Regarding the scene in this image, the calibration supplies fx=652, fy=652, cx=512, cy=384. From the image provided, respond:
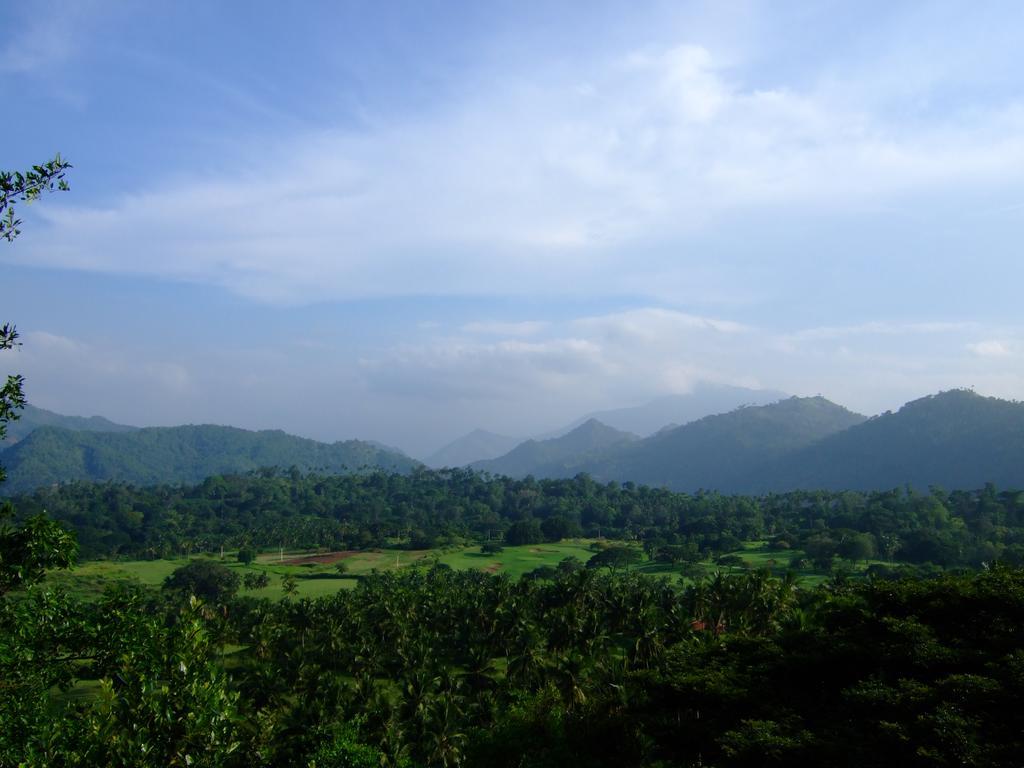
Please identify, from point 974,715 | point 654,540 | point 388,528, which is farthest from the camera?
point 388,528

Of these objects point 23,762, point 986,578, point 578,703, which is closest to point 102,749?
point 23,762

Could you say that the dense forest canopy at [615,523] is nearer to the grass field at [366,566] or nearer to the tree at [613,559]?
the grass field at [366,566]

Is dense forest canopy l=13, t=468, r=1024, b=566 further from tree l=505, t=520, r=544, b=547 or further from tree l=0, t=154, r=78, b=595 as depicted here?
tree l=0, t=154, r=78, b=595

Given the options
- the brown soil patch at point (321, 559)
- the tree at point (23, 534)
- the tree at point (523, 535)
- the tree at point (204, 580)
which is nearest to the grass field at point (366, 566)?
the brown soil patch at point (321, 559)

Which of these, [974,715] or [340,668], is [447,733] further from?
[974,715]

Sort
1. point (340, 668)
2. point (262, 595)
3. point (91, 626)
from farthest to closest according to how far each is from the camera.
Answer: point (262, 595) → point (340, 668) → point (91, 626)

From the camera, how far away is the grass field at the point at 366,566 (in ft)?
311

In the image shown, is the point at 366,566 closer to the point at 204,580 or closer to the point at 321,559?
the point at 321,559

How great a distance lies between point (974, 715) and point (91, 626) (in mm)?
23614

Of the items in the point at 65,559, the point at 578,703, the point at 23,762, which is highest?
the point at 65,559

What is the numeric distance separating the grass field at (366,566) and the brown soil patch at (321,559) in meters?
0.53

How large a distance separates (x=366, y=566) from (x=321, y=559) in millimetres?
12585

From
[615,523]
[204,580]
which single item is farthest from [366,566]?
[615,523]

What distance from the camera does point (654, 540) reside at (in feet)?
432
